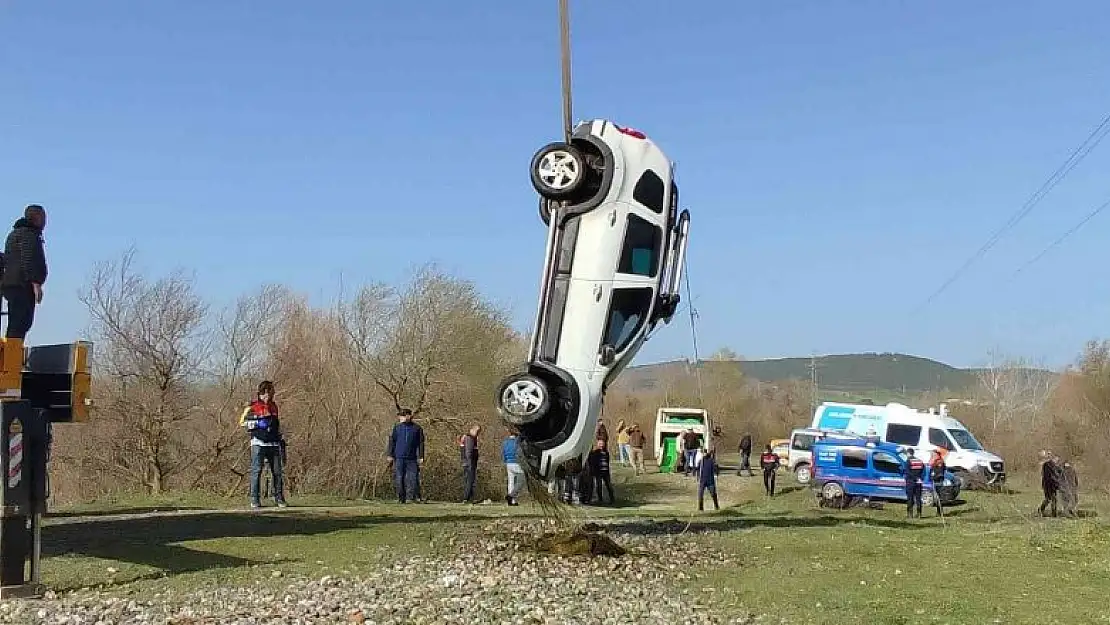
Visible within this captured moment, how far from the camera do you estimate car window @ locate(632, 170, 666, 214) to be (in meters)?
12.5

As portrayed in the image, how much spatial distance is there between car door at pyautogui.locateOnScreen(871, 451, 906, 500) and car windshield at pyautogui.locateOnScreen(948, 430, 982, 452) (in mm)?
8307

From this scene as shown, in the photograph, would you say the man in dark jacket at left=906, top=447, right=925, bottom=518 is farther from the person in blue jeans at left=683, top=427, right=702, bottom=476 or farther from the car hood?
the person in blue jeans at left=683, top=427, right=702, bottom=476

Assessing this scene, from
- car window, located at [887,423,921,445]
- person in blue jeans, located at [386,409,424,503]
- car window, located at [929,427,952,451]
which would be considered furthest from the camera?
car window, located at [887,423,921,445]

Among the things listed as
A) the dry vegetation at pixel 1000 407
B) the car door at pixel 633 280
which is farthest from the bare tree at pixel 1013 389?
the car door at pixel 633 280

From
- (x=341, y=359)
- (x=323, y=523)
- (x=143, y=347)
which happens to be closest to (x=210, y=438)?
(x=143, y=347)

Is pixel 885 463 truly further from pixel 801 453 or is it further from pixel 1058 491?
pixel 801 453

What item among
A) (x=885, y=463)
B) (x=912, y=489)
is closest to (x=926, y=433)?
(x=885, y=463)

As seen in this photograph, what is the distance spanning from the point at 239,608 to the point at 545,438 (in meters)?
4.14

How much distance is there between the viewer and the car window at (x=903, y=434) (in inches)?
1419

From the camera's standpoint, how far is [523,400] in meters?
12.1

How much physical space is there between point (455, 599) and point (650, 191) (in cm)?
528

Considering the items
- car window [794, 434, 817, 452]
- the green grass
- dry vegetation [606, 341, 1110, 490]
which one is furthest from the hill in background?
the green grass

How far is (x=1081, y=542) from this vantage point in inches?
639

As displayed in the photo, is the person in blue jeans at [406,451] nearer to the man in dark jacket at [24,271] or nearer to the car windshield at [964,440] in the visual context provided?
the man in dark jacket at [24,271]
